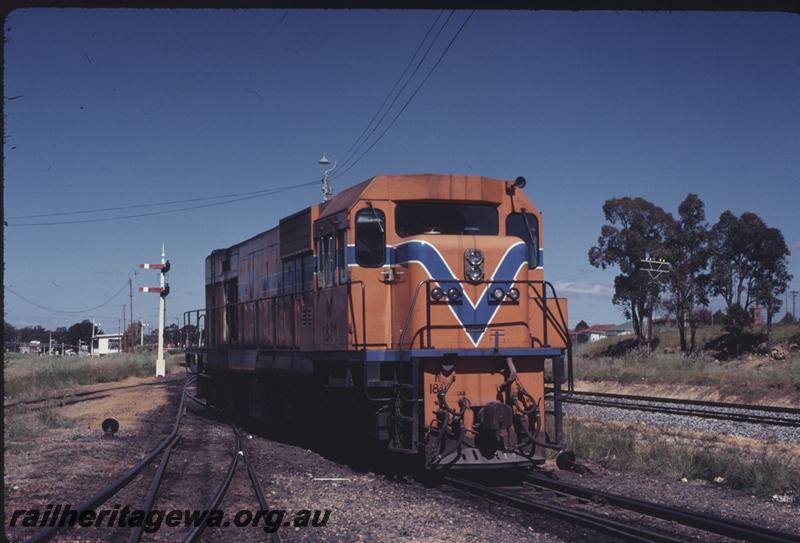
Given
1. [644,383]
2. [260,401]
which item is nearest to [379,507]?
[260,401]

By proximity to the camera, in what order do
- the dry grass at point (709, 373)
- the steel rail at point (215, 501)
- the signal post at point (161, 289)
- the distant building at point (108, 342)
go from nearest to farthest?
the steel rail at point (215, 501)
the dry grass at point (709, 373)
the signal post at point (161, 289)
the distant building at point (108, 342)

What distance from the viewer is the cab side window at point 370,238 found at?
11.6 metres

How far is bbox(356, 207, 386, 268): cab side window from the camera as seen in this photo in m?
11.6

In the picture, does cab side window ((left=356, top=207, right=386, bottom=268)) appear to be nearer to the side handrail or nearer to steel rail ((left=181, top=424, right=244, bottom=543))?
the side handrail

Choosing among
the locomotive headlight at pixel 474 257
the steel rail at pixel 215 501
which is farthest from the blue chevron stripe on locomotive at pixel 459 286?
the steel rail at pixel 215 501

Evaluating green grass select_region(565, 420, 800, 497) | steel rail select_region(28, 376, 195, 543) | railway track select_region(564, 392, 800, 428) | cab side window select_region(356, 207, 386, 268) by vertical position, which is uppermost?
cab side window select_region(356, 207, 386, 268)

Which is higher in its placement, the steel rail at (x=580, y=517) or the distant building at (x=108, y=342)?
the distant building at (x=108, y=342)

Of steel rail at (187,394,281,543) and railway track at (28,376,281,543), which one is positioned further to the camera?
steel rail at (187,394,281,543)

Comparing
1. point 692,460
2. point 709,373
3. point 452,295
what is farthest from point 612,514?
point 709,373

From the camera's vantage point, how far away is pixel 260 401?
1800cm

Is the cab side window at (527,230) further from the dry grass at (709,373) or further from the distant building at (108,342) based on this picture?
the distant building at (108,342)

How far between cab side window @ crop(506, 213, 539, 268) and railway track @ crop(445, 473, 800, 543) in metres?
3.41
